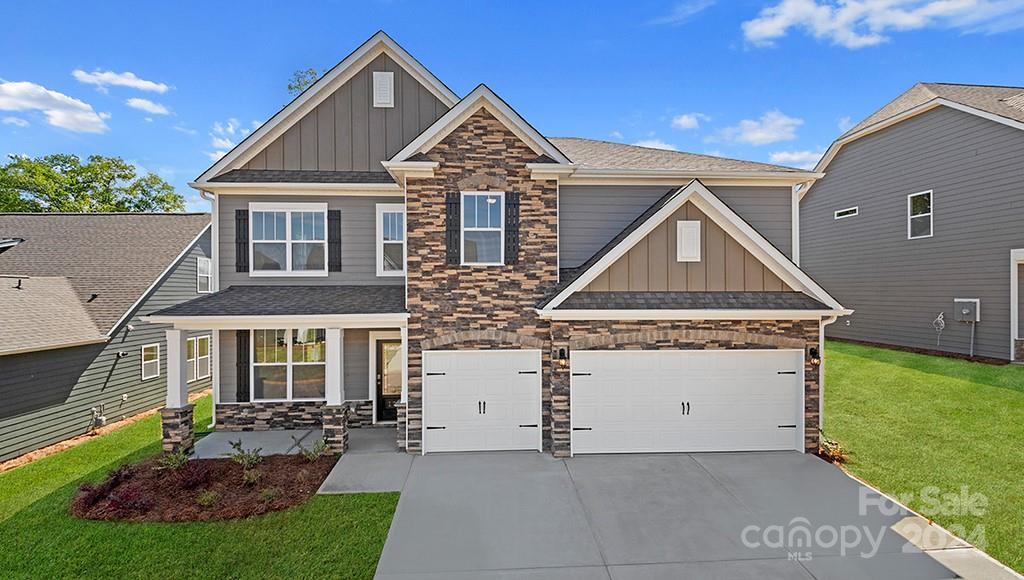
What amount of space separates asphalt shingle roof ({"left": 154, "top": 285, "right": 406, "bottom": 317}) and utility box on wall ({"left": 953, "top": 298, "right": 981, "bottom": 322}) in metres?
17.3

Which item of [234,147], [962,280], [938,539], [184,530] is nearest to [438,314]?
[184,530]

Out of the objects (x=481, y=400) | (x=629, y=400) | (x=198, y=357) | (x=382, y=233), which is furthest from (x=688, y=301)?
Result: (x=198, y=357)

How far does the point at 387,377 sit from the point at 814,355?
8.98m

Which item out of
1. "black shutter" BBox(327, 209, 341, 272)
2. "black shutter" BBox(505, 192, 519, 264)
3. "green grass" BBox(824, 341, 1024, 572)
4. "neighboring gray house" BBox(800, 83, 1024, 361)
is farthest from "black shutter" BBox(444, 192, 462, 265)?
"neighboring gray house" BBox(800, 83, 1024, 361)

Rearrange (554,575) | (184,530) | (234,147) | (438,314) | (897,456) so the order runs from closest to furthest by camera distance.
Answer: (554,575), (184,530), (897,456), (438,314), (234,147)

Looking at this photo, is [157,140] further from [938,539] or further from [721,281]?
[938,539]

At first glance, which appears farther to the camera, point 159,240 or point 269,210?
point 159,240

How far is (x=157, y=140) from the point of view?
2383 centimetres

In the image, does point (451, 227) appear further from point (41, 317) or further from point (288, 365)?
point (41, 317)

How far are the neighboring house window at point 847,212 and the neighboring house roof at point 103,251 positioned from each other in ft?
80.0

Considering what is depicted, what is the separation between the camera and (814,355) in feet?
27.9

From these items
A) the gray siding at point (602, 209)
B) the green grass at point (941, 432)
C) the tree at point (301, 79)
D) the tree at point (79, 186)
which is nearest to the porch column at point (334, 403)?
the gray siding at point (602, 209)

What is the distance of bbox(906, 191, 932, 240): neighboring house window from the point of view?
50.4ft

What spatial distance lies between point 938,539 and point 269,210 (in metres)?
13.0
